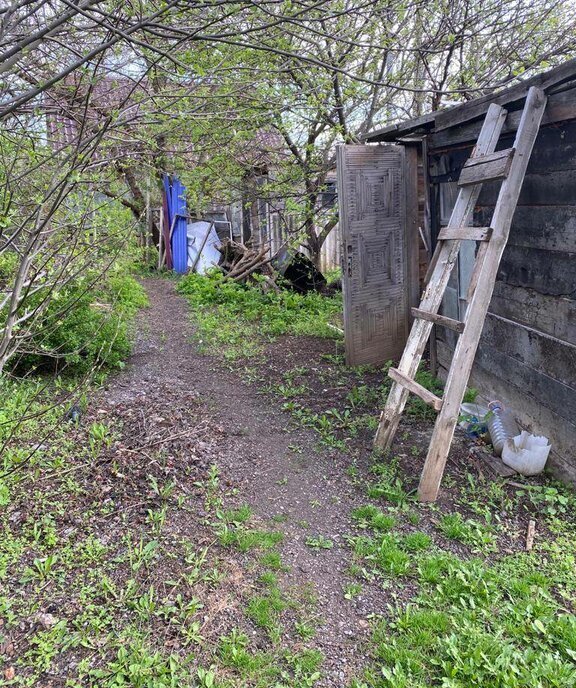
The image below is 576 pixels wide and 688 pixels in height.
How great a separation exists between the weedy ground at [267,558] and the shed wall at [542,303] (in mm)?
528

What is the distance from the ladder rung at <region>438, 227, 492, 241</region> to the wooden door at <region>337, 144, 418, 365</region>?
197 centimetres

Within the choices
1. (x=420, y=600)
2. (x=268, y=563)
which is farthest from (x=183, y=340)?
(x=420, y=600)

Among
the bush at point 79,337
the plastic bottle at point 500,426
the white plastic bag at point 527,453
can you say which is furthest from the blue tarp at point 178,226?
the white plastic bag at point 527,453

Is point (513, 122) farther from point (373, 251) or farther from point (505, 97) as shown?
Result: point (373, 251)

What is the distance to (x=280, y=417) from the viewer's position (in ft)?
15.5

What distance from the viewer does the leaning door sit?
5543 mm

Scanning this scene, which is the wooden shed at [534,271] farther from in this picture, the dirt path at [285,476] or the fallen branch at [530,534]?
the dirt path at [285,476]

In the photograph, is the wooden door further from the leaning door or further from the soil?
the soil

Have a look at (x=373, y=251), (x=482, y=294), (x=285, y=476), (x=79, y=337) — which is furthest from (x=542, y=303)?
(x=79, y=337)

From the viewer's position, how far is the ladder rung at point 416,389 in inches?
130

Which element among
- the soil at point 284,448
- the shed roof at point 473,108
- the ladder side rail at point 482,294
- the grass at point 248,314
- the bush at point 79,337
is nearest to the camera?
the soil at point 284,448

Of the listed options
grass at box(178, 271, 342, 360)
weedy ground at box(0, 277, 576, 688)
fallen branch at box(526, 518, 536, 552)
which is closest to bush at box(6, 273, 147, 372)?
weedy ground at box(0, 277, 576, 688)

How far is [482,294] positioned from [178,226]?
11738 millimetres

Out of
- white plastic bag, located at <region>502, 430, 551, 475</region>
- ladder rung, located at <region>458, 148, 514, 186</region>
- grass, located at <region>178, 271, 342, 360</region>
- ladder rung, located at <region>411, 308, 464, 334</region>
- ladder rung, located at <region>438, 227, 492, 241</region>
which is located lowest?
white plastic bag, located at <region>502, 430, 551, 475</region>
